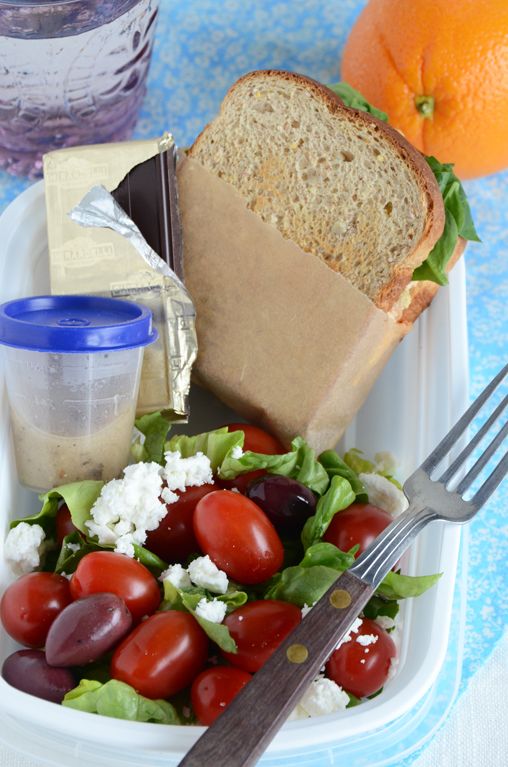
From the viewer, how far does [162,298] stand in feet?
4.16

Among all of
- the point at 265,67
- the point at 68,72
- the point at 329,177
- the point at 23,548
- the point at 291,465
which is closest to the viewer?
the point at 23,548

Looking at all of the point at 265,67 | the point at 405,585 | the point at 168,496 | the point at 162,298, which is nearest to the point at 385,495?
the point at 405,585

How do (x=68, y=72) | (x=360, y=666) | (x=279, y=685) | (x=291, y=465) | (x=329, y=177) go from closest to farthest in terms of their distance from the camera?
(x=279, y=685)
(x=360, y=666)
(x=291, y=465)
(x=329, y=177)
(x=68, y=72)

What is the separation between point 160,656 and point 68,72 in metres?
0.88

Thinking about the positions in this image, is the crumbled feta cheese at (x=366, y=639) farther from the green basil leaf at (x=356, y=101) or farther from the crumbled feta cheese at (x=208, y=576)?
the green basil leaf at (x=356, y=101)

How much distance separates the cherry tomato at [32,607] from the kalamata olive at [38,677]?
0.03 metres

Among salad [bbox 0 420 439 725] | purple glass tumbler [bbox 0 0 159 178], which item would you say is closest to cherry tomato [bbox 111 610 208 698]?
salad [bbox 0 420 439 725]

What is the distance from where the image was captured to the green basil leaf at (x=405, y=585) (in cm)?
101

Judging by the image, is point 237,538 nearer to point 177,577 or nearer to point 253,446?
point 177,577

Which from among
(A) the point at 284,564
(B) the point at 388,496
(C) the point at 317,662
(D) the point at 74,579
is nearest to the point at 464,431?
(B) the point at 388,496

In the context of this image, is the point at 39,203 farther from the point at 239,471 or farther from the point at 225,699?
the point at 225,699

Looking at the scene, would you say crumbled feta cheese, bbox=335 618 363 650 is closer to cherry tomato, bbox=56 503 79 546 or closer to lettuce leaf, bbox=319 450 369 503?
lettuce leaf, bbox=319 450 369 503

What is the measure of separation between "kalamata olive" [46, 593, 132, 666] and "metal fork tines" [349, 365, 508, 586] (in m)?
0.27

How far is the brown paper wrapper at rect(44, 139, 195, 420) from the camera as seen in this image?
4.09 feet
